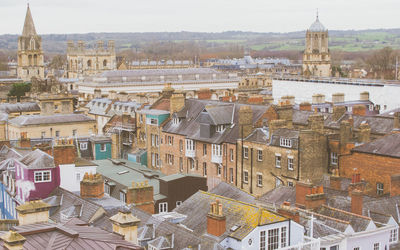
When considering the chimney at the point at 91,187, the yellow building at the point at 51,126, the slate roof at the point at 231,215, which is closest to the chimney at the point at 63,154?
the chimney at the point at 91,187

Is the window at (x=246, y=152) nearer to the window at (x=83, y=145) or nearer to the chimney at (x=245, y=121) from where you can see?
the chimney at (x=245, y=121)

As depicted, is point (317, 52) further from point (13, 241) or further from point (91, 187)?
point (13, 241)

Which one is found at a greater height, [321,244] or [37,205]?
[37,205]

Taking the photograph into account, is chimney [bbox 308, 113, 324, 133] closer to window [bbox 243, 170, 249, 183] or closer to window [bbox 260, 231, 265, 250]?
window [bbox 243, 170, 249, 183]

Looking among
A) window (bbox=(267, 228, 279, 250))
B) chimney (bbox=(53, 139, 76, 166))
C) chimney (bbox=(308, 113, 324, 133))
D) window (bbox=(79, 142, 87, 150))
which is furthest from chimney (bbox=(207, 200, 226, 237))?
window (bbox=(79, 142, 87, 150))

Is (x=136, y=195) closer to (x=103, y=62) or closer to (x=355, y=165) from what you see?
(x=355, y=165)

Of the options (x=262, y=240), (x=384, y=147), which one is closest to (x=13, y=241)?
(x=262, y=240)

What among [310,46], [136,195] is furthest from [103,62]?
[136,195]
